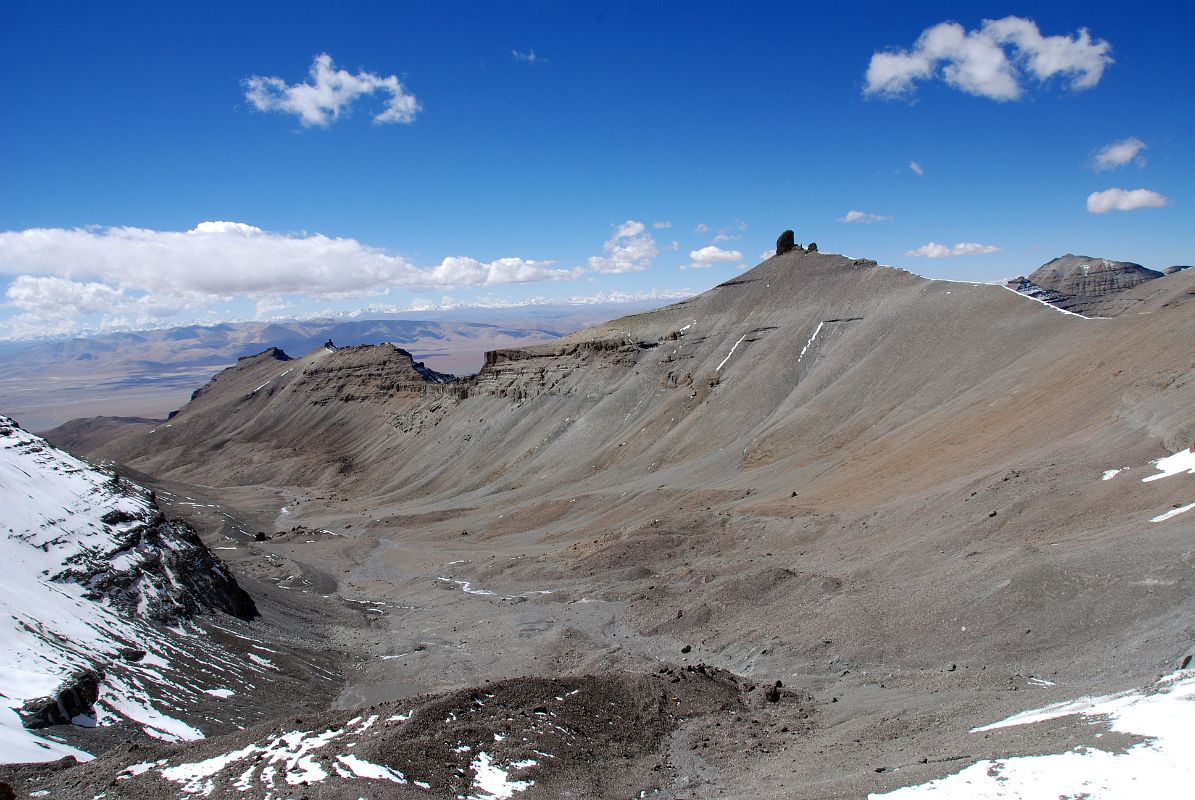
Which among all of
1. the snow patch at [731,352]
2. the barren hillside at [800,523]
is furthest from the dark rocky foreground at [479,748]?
the snow patch at [731,352]

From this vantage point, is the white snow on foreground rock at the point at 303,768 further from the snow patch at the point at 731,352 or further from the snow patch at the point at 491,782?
the snow patch at the point at 731,352

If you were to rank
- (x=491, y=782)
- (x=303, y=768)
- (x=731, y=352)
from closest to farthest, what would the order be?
1. (x=303, y=768)
2. (x=491, y=782)
3. (x=731, y=352)

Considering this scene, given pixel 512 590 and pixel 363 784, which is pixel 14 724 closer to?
pixel 363 784

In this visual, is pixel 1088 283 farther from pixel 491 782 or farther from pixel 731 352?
pixel 491 782

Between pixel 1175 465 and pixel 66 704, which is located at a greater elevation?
pixel 1175 465

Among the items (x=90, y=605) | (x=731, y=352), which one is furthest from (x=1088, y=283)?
(x=90, y=605)

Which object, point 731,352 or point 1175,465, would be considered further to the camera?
point 731,352

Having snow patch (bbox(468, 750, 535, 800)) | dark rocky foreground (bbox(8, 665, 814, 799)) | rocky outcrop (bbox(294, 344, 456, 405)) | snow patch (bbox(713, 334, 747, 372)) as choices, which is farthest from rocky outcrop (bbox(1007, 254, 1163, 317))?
snow patch (bbox(468, 750, 535, 800))

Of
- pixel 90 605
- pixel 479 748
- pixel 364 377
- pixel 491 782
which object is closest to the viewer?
pixel 491 782

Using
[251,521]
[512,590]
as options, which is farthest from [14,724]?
[251,521]
